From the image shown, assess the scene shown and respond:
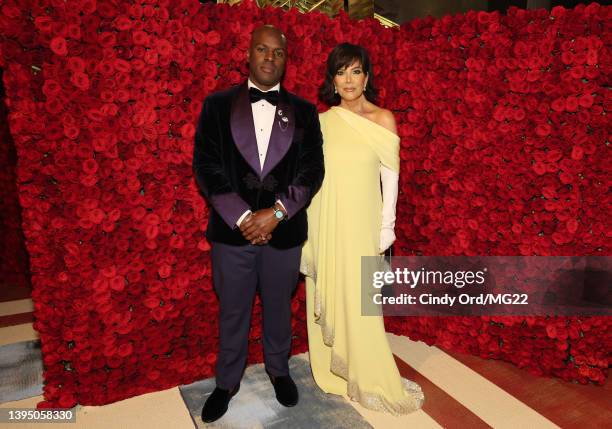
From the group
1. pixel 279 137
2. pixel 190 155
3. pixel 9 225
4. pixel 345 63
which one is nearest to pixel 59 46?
pixel 190 155

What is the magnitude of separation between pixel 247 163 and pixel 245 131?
18 cm

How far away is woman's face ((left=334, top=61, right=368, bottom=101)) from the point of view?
8.75 ft

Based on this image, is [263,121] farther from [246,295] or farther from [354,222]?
[246,295]

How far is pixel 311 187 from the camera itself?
2496 mm

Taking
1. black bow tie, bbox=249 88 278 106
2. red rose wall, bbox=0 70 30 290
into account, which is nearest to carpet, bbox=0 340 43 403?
red rose wall, bbox=0 70 30 290

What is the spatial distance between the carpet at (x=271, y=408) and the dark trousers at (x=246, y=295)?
21 centimetres

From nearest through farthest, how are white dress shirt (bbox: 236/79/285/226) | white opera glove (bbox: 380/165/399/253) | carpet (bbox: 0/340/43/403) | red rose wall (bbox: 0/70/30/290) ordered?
white dress shirt (bbox: 236/79/285/226)
white opera glove (bbox: 380/165/399/253)
carpet (bbox: 0/340/43/403)
red rose wall (bbox: 0/70/30/290)

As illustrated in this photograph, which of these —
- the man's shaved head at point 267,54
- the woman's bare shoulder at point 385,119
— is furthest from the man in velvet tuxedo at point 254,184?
the woman's bare shoulder at point 385,119

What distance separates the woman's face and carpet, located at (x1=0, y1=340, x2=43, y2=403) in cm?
292

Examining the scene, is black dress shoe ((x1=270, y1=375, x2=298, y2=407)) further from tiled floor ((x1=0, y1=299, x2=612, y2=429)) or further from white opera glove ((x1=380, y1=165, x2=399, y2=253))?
white opera glove ((x1=380, y1=165, x2=399, y2=253))

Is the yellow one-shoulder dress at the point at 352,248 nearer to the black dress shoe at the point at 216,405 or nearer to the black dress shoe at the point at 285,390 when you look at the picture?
the black dress shoe at the point at 285,390

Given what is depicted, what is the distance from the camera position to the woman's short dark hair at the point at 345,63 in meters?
2.62

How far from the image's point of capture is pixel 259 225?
2.35 meters

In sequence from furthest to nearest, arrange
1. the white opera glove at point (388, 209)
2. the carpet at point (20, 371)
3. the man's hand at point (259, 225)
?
the carpet at point (20, 371), the white opera glove at point (388, 209), the man's hand at point (259, 225)
